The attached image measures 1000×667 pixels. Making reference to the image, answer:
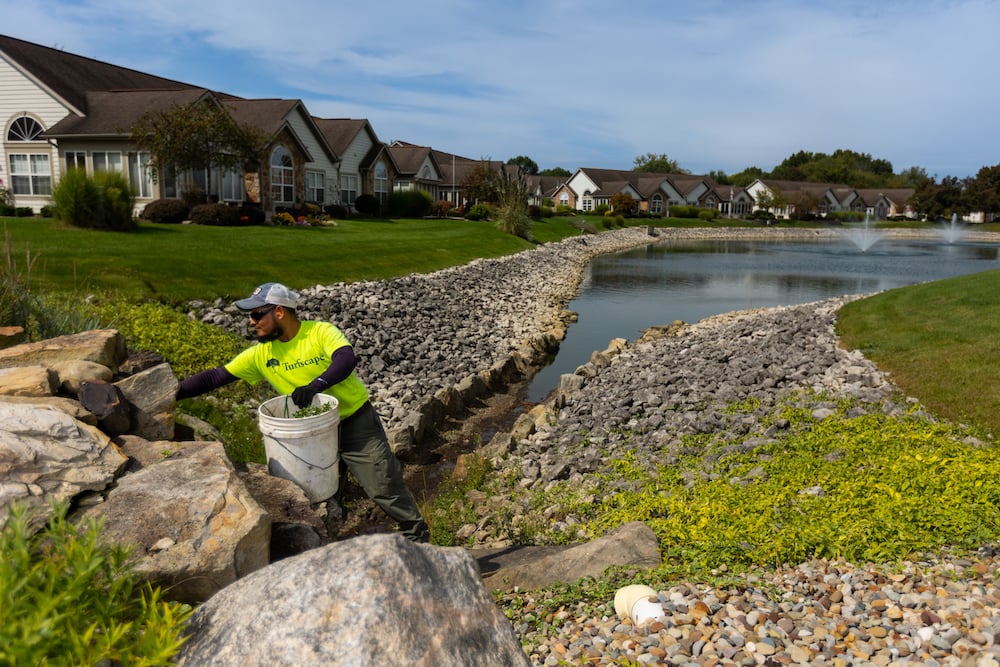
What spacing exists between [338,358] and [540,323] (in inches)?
671

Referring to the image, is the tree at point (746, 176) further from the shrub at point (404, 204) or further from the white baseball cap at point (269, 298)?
the white baseball cap at point (269, 298)

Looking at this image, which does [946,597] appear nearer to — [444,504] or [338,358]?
[338,358]

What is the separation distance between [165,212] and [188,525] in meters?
26.4

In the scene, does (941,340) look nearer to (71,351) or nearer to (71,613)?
(71,351)

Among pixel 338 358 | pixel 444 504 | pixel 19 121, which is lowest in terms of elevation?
pixel 444 504

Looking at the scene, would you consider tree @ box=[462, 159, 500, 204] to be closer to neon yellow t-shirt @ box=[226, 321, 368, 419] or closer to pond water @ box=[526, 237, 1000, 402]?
pond water @ box=[526, 237, 1000, 402]

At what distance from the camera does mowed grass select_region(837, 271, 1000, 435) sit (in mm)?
9719

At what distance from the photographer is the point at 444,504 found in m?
8.87

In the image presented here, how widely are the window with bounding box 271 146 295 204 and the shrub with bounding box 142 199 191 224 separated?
852cm

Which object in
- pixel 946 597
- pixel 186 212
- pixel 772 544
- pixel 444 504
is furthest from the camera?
pixel 186 212

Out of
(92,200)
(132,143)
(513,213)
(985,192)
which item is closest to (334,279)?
(92,200)

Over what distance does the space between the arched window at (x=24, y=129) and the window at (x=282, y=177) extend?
34.0ft

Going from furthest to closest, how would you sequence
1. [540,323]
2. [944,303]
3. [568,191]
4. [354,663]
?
[568,191] → [540,323] → [944,303] → [354,663]

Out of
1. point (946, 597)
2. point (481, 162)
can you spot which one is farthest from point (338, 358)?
point (481, 162)
